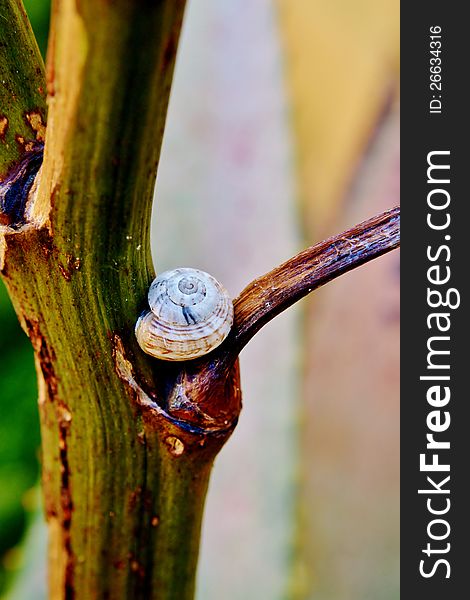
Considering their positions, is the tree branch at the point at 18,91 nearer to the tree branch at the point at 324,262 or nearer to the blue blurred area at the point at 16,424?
the tree branch at the point at 324,262

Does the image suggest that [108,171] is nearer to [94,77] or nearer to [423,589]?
[94,77]

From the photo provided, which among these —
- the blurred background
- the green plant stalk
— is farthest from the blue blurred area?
the green plant stalk

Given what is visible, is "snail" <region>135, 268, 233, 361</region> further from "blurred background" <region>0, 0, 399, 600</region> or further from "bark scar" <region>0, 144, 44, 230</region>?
"blurred background" <region>0, 0, 399, 600</region>

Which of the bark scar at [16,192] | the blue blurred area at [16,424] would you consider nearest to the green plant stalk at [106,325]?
the bark scar at [16,192]

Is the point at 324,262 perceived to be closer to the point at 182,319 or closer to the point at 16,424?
the point at 182,319

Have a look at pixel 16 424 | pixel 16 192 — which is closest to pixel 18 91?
pixel 16 192

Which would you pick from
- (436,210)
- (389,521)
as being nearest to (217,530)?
(389,521)
